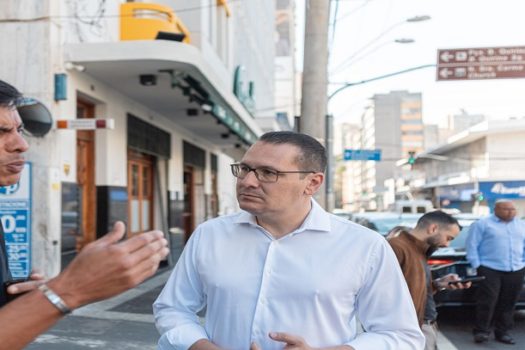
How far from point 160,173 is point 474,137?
125ft

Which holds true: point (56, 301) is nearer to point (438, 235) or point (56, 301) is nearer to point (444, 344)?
point (438, 235)

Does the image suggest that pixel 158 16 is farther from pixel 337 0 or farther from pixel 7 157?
pixel 7 157

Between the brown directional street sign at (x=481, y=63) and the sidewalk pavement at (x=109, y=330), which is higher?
the brown directional street sign at (x=481, y=63)

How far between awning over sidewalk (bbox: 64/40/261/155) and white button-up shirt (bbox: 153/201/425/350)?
23.4 feet

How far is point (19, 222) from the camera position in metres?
8.43

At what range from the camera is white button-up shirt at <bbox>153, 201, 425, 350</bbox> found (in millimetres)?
2246

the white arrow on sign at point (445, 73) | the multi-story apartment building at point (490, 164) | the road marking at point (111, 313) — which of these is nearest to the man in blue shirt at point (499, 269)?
the road marking at point (111, 313)

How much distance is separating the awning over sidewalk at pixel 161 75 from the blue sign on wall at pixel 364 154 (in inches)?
508

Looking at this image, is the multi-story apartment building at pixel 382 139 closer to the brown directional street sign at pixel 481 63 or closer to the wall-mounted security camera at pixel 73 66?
the brown directional street sign at pixel 481 63

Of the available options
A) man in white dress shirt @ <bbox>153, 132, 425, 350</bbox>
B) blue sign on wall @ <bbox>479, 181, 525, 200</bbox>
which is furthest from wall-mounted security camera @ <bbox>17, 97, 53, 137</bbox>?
blue sign on wall @ <bbox>479, 181, 525, 200</bbox>

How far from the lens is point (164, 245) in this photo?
5.19 ft

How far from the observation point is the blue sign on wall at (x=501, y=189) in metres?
44.2

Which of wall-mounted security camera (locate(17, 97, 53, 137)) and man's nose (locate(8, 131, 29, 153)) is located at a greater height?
wall-mounted security camera (locate(17, 97, 53, 137))

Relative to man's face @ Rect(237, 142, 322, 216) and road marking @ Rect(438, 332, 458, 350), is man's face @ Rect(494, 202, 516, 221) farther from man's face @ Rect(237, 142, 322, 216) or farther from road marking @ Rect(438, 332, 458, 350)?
man's face @ Rect(237, 142, 322, 216)
